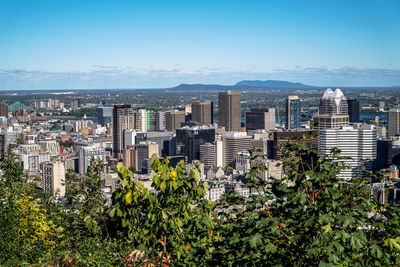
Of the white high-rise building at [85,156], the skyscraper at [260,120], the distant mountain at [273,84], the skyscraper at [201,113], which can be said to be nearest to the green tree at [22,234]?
the white high-rise building at [85,156]

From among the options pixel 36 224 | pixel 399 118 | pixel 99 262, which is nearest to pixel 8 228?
pixel 36 224

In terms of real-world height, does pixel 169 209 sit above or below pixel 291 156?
below

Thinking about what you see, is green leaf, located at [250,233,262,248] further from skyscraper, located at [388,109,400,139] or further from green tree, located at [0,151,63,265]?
skyscraper, located at [388,109,400,139]

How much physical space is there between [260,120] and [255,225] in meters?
53.3

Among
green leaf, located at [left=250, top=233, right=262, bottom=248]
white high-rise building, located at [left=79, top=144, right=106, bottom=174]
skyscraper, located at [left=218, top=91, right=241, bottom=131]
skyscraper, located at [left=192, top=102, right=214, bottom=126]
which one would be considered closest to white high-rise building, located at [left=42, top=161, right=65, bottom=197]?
white high-rise building, located at [left=79, top=144, right=106, bottom=174]

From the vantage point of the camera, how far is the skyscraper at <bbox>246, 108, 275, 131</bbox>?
180 ft

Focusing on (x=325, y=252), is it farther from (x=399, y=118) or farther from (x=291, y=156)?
(x=399, y=118)

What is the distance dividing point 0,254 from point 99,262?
1024mm

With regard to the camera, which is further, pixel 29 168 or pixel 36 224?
pixel 29 168

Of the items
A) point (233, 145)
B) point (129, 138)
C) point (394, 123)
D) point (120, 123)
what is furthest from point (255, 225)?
point (120, 123)

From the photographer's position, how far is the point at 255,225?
7.37 feet

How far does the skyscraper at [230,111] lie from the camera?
51.1 m

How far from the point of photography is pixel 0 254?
3484 mm

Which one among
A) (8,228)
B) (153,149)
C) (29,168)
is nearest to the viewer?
(8,228)
